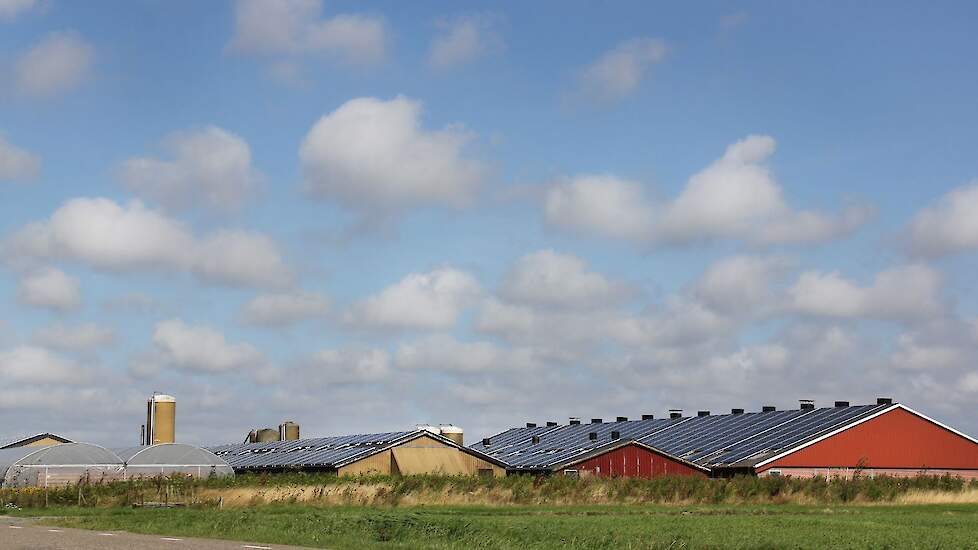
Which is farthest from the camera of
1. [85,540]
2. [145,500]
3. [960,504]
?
[960,504]

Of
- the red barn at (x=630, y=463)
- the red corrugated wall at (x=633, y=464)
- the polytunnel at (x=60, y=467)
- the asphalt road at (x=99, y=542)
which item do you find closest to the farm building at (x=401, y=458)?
the red barn at (x=630, y=463)

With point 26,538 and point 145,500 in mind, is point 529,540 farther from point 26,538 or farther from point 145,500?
point 145,500

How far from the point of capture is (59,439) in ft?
332

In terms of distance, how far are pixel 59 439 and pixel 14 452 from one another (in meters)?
34.4

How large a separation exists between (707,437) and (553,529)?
49.2 m

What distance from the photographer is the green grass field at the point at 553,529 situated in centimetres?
3183

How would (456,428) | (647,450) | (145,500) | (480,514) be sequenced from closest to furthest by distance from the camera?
1. (480,514)
2. (145,500)
3. (647,450)
4. (456,428)

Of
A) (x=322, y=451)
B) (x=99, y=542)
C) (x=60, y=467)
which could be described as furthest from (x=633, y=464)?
(x=99, y=542)

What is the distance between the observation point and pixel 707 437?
274 ft

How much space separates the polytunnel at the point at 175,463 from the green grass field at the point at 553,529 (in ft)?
58.9

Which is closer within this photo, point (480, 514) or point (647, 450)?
point (480, 514)

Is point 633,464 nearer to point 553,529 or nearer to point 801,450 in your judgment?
point 801,450

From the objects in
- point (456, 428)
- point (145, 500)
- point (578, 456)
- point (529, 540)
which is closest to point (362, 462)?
point (578, 456)

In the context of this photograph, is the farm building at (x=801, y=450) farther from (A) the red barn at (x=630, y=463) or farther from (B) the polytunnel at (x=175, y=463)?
(B) the polytunnel at (x=175, y=463)
